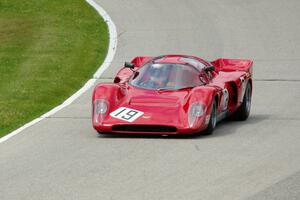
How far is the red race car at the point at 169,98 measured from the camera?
14906mm

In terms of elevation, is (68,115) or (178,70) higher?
(178,70)

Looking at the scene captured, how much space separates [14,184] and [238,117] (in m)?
6.17

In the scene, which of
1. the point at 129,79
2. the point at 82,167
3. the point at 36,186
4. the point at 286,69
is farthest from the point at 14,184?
the point at 286,69

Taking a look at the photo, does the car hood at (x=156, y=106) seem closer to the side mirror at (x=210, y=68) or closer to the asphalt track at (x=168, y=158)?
the asphalt track at (x=168, y=158)

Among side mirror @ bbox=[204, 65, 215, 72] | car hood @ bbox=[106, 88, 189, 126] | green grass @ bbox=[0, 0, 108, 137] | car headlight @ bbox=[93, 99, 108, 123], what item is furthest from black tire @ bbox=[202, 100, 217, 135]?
green grass @ bbox=[0, 0, 108, 137]

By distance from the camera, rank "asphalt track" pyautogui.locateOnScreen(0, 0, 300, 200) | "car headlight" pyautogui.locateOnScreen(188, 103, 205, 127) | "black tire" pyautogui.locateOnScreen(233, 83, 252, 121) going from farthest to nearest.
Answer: "black tire" pyautogui.locateOnScreen(233, 83, 252, 121) → "car headlight" pyautogui.locateOnScreen(188, 103, 205, 127) → "asphalt track" pyautogui.locateOnScreen(0, 0, 300, 200)

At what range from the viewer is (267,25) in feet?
91.1

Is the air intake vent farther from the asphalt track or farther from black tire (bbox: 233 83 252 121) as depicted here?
black tire (bbox: 233 83 252 121)

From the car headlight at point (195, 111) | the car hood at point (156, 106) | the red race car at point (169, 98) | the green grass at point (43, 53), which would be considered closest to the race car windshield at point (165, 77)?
the red race car at point (169, 98)

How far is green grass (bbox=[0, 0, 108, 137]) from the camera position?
18.7m

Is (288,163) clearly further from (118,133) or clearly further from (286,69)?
(286,69)

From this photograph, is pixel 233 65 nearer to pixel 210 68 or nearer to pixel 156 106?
pixel 210 68

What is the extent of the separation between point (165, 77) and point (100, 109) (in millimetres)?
1315

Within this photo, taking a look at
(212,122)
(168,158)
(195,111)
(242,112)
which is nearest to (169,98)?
(195,111)
